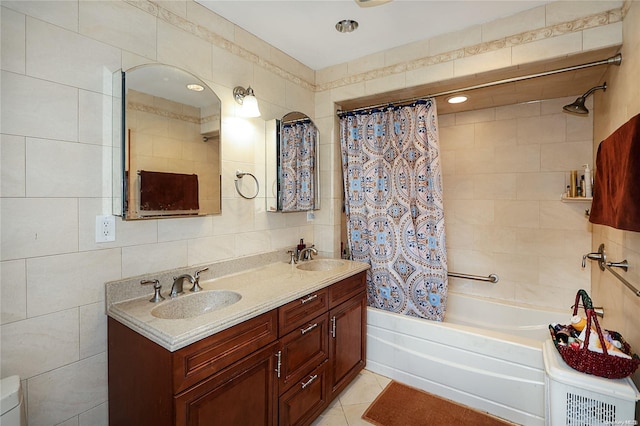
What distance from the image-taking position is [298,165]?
95.7 inches

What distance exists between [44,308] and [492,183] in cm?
329

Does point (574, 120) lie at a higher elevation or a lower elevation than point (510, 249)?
higher

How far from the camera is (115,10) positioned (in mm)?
1426

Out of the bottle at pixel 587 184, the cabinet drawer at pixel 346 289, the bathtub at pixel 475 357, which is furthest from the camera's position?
the bottle at pixel 587 184

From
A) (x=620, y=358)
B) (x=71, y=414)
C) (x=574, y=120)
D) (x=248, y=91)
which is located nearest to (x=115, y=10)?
(x=248, y=91)

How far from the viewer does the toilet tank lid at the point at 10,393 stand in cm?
98

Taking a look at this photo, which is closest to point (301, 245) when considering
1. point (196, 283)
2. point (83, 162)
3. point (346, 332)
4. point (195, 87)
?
point (346, 332)

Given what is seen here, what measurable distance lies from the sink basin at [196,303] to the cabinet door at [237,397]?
0.35 metres

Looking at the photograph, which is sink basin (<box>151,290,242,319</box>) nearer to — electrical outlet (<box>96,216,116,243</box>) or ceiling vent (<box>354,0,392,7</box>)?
electrical outlet (<box>96,216,116,243</box>)

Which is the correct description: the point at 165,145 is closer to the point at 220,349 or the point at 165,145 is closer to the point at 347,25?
the point at 220,349

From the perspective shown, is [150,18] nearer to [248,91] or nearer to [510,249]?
[248,91]

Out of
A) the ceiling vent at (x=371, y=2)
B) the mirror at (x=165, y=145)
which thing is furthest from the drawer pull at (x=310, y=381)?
the ceiling vent at (x=371, y=2)

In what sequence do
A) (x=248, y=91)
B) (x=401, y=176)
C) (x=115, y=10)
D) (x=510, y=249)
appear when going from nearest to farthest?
(x=115, y=10), (x=248, y=91), (x=401, y=176), (x=510, y=249)

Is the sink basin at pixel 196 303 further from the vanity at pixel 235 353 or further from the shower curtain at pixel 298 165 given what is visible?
the shower curtain at pixel 298 165
